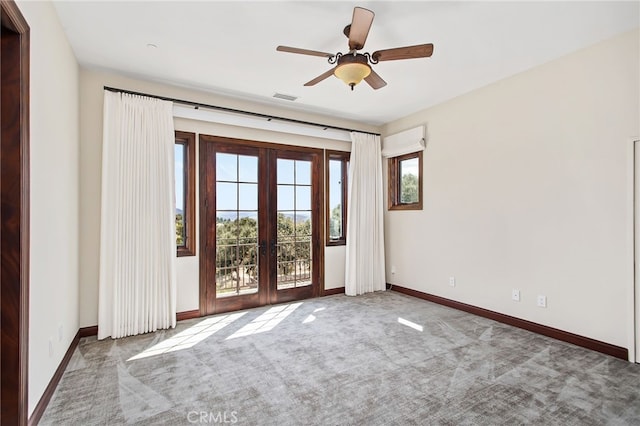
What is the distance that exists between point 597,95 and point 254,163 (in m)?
3.76

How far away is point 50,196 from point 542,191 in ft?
14.2

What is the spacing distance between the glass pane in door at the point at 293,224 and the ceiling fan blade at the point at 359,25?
247 centimetres

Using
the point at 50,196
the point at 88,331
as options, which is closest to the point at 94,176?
the point at 50,196

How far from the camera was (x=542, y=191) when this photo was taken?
337cm

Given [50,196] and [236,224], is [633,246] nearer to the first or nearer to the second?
[236,224]

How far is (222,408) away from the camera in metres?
2.12

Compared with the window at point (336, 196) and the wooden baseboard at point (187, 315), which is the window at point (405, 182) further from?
the wooden baseboard at point (187, 315)

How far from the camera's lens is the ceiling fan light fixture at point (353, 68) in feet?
8.07

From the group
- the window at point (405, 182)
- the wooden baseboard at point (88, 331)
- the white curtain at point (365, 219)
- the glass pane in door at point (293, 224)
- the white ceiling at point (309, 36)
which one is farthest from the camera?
the white curtain at point (365, 219)

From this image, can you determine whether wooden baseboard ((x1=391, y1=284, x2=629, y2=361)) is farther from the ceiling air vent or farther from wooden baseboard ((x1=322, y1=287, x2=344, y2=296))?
the ceiling air vent

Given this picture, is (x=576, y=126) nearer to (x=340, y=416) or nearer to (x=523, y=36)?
(x=523, y=36)

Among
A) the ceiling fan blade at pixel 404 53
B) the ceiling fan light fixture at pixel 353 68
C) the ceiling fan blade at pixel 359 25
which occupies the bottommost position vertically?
the ceiling fan light fixture at pixel 353 68

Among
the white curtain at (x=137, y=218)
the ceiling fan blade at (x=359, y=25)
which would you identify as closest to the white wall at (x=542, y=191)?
the ceiling fan blade at (x=359, y=25)

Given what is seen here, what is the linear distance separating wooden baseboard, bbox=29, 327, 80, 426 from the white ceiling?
8.88 ft
